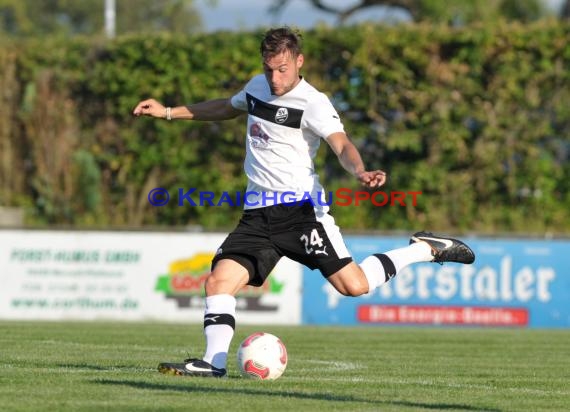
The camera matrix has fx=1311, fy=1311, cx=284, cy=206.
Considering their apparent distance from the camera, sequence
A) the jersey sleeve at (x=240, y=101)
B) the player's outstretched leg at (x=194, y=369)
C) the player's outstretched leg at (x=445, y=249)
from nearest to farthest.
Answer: the player's outstretched leg at (x=194, y=369) → the jersey sleeve at (x=240, y=101) → the player's outstretched leg at (x=445, y=249)

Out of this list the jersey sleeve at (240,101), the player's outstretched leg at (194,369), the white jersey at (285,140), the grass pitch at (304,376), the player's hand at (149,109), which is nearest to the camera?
the grass pitch at (304,376)

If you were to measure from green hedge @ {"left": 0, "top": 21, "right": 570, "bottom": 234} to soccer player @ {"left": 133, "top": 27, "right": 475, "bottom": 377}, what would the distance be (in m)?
13.6

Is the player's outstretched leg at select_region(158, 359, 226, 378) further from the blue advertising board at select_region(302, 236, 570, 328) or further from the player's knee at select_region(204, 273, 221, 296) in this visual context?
the blue advertising board at select_region(302, 236, 570, 328)

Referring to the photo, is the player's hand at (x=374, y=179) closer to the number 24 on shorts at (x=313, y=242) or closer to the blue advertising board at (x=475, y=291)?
the number 24 on shorts at (x=313, y=242)

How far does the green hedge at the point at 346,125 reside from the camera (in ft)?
72.6

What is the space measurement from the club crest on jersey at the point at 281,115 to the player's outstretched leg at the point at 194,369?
5.30 feet

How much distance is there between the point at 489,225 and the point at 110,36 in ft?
25.1

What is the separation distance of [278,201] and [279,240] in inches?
10.0

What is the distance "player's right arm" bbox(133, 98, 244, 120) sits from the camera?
900 cm

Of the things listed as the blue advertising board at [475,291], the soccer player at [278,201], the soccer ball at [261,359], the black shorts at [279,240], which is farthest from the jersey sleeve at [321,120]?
the blue advertising board at [475,291]

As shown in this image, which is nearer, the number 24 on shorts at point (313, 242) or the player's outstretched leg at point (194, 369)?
the player's outstretched leg at point (194, 369)

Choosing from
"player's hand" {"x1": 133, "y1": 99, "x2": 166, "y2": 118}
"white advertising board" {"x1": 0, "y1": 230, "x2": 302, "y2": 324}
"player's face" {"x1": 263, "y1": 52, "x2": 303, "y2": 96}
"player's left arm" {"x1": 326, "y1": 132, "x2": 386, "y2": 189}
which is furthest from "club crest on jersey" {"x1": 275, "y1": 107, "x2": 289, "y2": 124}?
"white advertising board" {"x1": 0, "y1": 230, "x2": 302, "y2": 324}

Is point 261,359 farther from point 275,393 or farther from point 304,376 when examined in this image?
point 275,393

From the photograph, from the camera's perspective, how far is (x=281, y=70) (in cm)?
828
